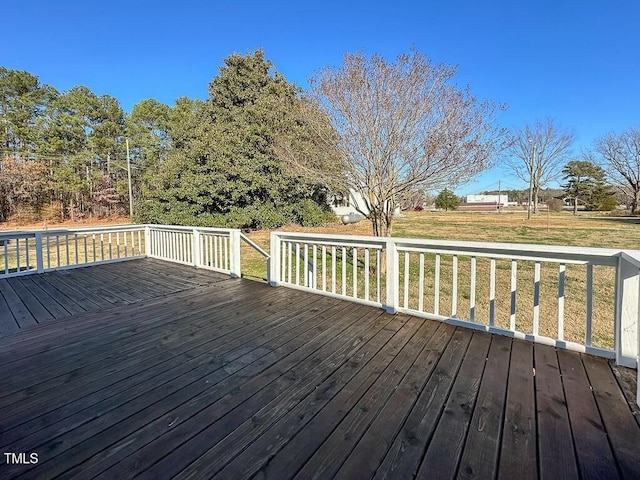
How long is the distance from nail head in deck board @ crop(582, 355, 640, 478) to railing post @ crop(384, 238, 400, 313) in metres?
1.46

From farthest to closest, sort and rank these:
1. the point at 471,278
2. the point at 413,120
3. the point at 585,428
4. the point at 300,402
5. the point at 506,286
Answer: the point at 506,286, the point at 413,120, the point at 471,278, the point at 300,402, the point at 585,428

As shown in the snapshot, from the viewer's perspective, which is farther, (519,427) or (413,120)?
(413,120)

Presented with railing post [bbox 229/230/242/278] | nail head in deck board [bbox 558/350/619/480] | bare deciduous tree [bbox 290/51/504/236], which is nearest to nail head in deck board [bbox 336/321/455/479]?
nail head in deck board [bbox 558/350/619/480]

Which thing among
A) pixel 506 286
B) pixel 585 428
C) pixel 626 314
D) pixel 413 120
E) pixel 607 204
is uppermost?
pixel 413 120

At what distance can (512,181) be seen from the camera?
77.8 feet

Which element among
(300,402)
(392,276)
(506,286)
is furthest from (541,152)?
(300,402)

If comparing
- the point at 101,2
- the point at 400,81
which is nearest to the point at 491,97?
the point at 400,81

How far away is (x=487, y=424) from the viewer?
150 cm

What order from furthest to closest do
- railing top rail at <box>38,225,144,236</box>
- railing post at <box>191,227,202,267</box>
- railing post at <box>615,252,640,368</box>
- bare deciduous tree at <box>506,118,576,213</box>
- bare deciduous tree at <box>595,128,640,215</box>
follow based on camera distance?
bare deciduous tree at <box>595,128,640,215</box> < bare deciduous tree at <box>506,118,576,213</box> < railing post at <box>191,227,202,267</box> < railing top rail at <box>38,225,144,236</box> < railing post at <box>615,252,640,368</box>

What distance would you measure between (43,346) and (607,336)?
541cm

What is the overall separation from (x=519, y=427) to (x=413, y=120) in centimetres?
511

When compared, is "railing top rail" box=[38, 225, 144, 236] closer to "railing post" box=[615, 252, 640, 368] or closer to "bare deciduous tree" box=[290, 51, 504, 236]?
"bare deciduous tree" box=[290, 51, 504, 236]

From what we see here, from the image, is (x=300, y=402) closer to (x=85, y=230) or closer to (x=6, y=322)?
(x=6, y=322)

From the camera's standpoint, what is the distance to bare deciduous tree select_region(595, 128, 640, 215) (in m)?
22.9
